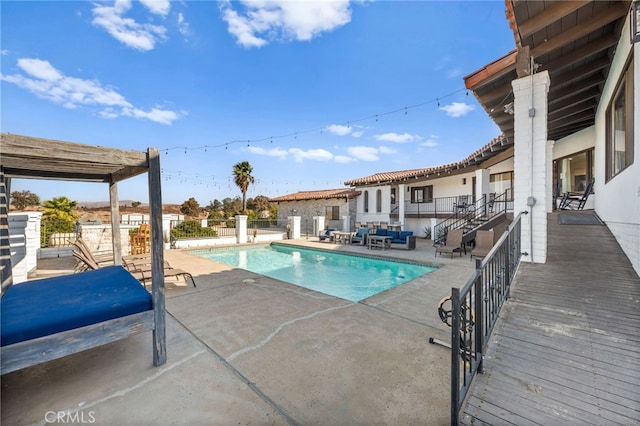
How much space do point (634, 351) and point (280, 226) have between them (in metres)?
18.8

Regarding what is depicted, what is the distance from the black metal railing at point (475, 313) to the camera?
5.70 ft

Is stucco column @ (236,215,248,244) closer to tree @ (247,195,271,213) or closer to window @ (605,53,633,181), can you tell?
window @ (605,53,633,181)

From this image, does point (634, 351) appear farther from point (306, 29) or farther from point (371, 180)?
point (371, 180)

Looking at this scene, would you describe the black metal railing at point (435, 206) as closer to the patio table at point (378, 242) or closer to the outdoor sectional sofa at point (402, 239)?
the outdoor sectional sofa at point (402, 239)

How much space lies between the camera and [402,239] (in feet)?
39.0

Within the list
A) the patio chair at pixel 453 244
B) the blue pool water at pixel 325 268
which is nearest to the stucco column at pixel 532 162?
the blue pool water at pixel 325 268

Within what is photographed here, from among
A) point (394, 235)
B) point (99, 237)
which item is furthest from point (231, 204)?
point (394, 235)

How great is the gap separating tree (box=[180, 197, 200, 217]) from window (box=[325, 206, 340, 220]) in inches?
666

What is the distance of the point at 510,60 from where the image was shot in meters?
5.08

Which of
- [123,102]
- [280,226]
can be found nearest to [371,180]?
[280,226]

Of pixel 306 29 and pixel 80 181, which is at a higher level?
pixel 306 29

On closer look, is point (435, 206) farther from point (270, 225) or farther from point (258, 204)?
point (258, 204)

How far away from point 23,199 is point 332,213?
91.5 ft

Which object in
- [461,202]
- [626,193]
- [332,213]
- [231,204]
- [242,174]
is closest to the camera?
[626,193]
